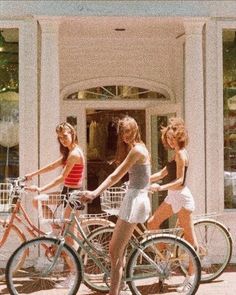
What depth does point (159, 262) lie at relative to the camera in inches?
257

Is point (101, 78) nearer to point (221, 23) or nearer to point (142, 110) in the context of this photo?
point (142, 110)

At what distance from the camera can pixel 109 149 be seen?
11.2 metres

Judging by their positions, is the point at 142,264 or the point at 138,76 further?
the point at 138,76

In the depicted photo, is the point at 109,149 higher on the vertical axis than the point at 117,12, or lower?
lower

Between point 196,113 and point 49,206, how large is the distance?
230 cm

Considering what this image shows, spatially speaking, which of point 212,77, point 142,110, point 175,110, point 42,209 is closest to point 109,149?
point 142,110

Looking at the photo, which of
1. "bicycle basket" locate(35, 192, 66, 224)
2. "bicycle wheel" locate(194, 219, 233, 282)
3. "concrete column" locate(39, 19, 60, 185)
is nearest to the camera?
"bicycle basket" locate(35, 192, 66, 224)

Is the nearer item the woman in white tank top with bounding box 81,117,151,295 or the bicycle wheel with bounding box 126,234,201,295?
the woman in white tank top with bounding box 81,117,151,295

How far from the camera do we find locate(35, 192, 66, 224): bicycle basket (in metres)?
6.79

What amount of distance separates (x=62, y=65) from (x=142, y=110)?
1.47 m

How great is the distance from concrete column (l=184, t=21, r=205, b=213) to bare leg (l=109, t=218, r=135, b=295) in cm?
258

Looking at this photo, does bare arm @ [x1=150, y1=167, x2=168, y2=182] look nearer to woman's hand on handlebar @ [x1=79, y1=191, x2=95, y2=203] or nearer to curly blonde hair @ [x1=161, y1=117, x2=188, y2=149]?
curly blonde hair @ [x1=161, y1=117, x2=188, y2=149]

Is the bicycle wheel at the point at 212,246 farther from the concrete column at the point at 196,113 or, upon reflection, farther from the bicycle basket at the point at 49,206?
the bicycle basket at the point at 49,206

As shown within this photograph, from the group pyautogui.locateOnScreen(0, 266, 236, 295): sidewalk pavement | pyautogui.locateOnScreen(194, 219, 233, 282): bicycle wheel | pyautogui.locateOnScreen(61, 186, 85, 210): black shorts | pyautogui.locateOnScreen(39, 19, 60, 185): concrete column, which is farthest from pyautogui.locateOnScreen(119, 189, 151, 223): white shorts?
pyautogui.locateOnScreen(39, 19, 60, 185): concrete column
